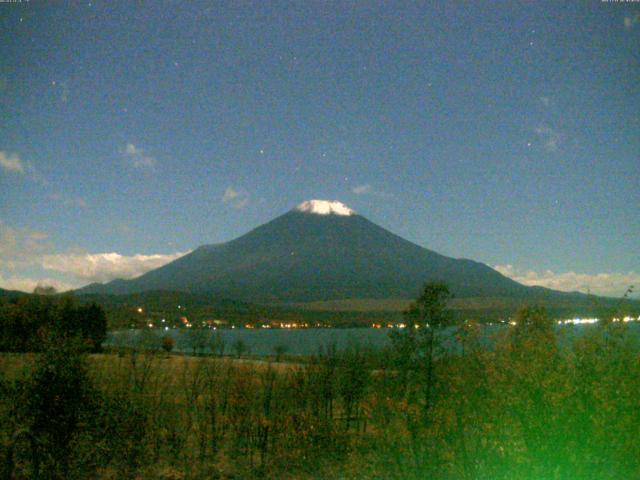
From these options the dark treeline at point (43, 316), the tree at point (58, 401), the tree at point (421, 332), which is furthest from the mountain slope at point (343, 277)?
the tree at point (58, 401)

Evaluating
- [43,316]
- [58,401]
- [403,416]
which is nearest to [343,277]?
[43,316]

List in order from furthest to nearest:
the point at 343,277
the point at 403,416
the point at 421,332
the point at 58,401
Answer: the point at 343,277
the point at 421,332
the point at 58,401
the point at 403,416

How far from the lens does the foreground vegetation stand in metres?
3.70

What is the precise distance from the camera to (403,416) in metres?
6.23

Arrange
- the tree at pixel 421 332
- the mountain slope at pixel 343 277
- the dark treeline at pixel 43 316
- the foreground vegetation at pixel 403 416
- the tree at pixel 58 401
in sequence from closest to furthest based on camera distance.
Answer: the foreground vegetation at pixel 403 416 → the tree at pixel 58 401 → the tree at pixel 421 332 → the dark treeline at pixel 43 316 → the mountain slope at pixel 343 277

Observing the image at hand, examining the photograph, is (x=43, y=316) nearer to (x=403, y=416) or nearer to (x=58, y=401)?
(x=58, y=401)

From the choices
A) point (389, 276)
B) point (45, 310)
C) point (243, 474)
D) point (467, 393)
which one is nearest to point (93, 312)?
point (45, 310)

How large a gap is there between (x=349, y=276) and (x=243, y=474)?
167640mm

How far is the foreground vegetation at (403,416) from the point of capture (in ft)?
12.1

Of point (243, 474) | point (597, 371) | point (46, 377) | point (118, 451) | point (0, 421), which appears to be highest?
point (597, 371)

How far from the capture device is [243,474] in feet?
30.2

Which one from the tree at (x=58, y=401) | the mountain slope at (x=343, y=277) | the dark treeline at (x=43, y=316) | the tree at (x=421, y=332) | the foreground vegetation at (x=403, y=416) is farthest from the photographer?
the mountain slope at (x=343, y=277)

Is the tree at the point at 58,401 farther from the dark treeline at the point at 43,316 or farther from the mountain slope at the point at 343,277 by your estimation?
the mountain slope at the point at 343,277

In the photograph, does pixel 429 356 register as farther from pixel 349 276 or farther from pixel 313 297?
pixel 349 276
